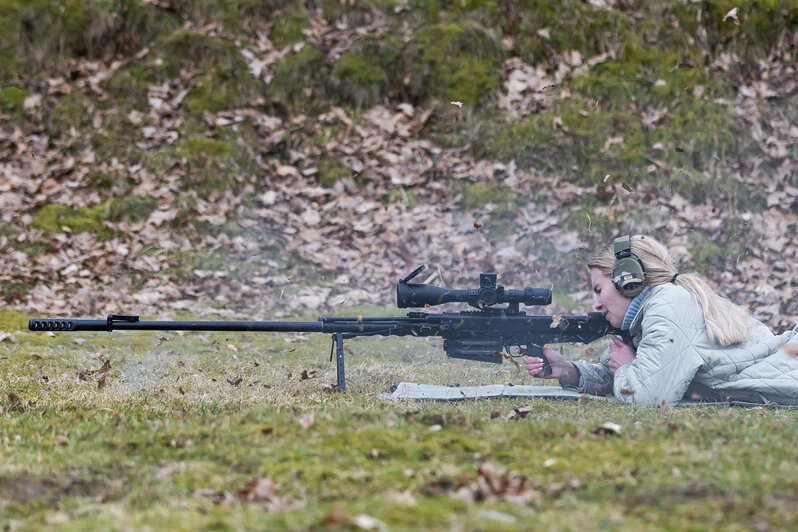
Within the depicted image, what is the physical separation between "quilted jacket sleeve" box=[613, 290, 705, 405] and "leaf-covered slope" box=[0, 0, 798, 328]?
150 inches

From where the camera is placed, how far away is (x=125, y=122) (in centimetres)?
1170

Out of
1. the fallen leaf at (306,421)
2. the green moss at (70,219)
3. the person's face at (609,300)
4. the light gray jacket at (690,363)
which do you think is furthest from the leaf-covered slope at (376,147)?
the fallen leaf at (306,421)

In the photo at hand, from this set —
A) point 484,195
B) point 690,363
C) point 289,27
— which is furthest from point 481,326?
point 289,27

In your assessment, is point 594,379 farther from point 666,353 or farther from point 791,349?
point 791,349

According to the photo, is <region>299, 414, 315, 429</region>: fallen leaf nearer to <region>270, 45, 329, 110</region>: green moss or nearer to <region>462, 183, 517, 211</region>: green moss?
<region>462, 183, 517, 211</region>: green moss

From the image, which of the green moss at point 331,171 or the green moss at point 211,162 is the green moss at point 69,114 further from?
the green moss at point 331,171

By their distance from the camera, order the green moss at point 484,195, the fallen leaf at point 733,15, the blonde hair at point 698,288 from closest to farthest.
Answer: the blonde hair at point 698,288, the green moss at point 484,195, the fallen leaf at point 733,15

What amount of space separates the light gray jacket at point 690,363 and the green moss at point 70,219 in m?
7.48

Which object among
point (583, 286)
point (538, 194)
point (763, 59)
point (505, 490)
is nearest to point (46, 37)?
point (538, 194)

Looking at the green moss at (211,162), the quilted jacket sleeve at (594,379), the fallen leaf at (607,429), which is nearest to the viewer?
the fallen leaf at (607,429)

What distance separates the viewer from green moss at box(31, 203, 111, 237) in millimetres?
10312

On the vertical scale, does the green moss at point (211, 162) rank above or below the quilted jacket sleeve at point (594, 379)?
above

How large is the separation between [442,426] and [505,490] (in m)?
1.22

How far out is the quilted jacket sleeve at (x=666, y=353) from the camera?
17.7ft
